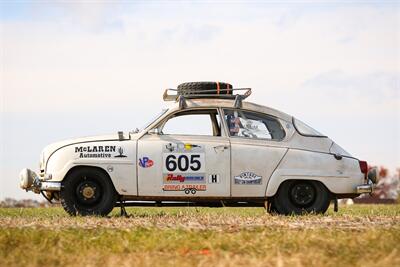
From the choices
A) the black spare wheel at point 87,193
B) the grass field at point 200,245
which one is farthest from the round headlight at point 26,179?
the grass field at point 200,245

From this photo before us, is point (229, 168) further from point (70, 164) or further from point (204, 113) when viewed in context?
point (70, 164)

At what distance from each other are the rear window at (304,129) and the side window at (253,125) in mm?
281

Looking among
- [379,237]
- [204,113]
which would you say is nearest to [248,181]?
[204,113]

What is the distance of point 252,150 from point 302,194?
1.07 metres

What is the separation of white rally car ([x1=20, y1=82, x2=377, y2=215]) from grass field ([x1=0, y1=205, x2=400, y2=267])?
1.95 m

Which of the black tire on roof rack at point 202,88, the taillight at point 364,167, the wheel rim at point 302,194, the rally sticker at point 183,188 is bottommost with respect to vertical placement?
the wheel rim at point 302,194

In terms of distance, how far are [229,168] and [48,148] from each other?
291 cm

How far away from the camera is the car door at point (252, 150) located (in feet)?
39.7

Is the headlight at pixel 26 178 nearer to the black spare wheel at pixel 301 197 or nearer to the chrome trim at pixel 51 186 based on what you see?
the chrome trim at pixel 51 186

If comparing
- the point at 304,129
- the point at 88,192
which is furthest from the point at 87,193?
the point at 304,129

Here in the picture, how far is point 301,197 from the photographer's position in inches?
485

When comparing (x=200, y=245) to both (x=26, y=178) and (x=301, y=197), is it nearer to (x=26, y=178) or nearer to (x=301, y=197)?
(x=301, y=197)

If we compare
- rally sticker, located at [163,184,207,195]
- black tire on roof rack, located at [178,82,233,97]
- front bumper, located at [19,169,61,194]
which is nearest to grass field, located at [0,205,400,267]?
rally sticker, located at [163,184,207,195]

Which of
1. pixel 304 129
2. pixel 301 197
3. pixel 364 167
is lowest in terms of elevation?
pixel 301 197
